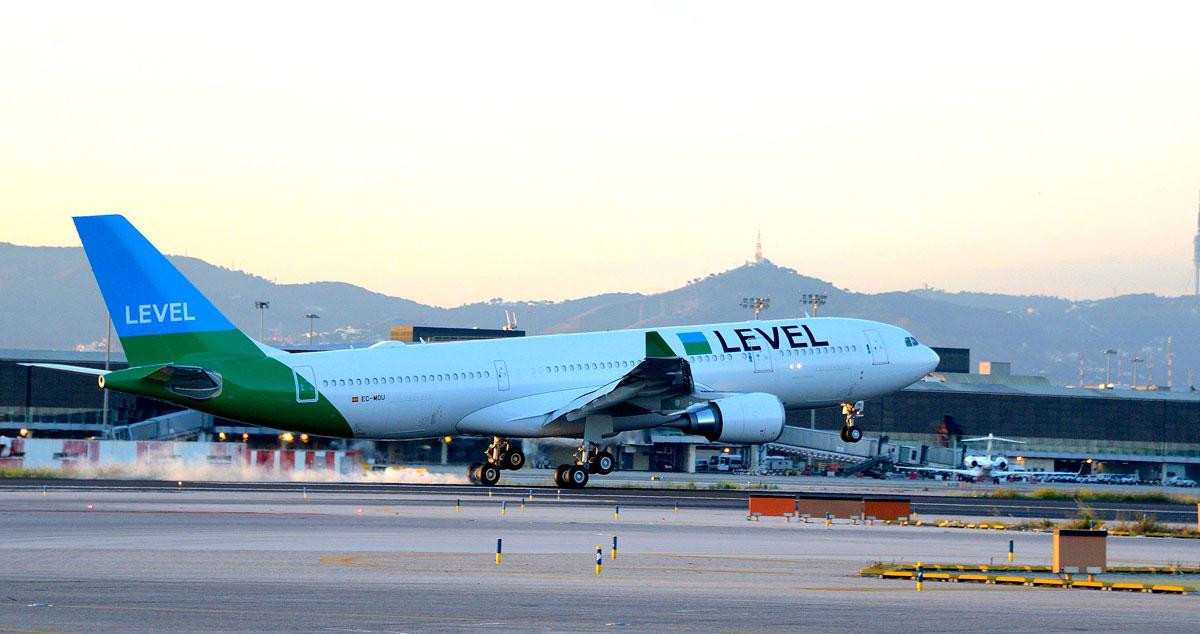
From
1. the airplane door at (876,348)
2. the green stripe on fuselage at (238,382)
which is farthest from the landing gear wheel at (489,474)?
the airplane door at (876,348)

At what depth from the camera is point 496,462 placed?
198ft

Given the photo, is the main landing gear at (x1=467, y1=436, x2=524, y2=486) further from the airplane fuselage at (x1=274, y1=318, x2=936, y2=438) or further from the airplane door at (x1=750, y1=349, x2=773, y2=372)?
the airplane door at (x1=750, y1=349, x2=773, y2=372)

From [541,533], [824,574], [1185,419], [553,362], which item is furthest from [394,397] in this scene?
[1185,419]

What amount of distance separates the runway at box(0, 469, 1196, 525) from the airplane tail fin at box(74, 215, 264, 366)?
644cm

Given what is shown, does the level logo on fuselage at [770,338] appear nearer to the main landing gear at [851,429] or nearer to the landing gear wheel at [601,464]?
the main landing gear at [851,429]

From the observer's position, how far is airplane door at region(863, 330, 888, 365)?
6444 cm

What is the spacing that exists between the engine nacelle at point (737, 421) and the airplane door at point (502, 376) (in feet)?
21.4

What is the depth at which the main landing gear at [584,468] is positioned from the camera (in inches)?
2280

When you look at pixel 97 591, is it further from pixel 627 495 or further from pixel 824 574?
pixel 627 495

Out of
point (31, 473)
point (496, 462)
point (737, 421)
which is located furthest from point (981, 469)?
point (31, 473)

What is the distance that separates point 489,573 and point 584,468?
100.0 feet

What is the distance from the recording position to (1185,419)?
14088 cm

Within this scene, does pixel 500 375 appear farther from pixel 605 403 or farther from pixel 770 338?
pixel 770 338

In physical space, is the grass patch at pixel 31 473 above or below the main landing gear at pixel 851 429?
below
